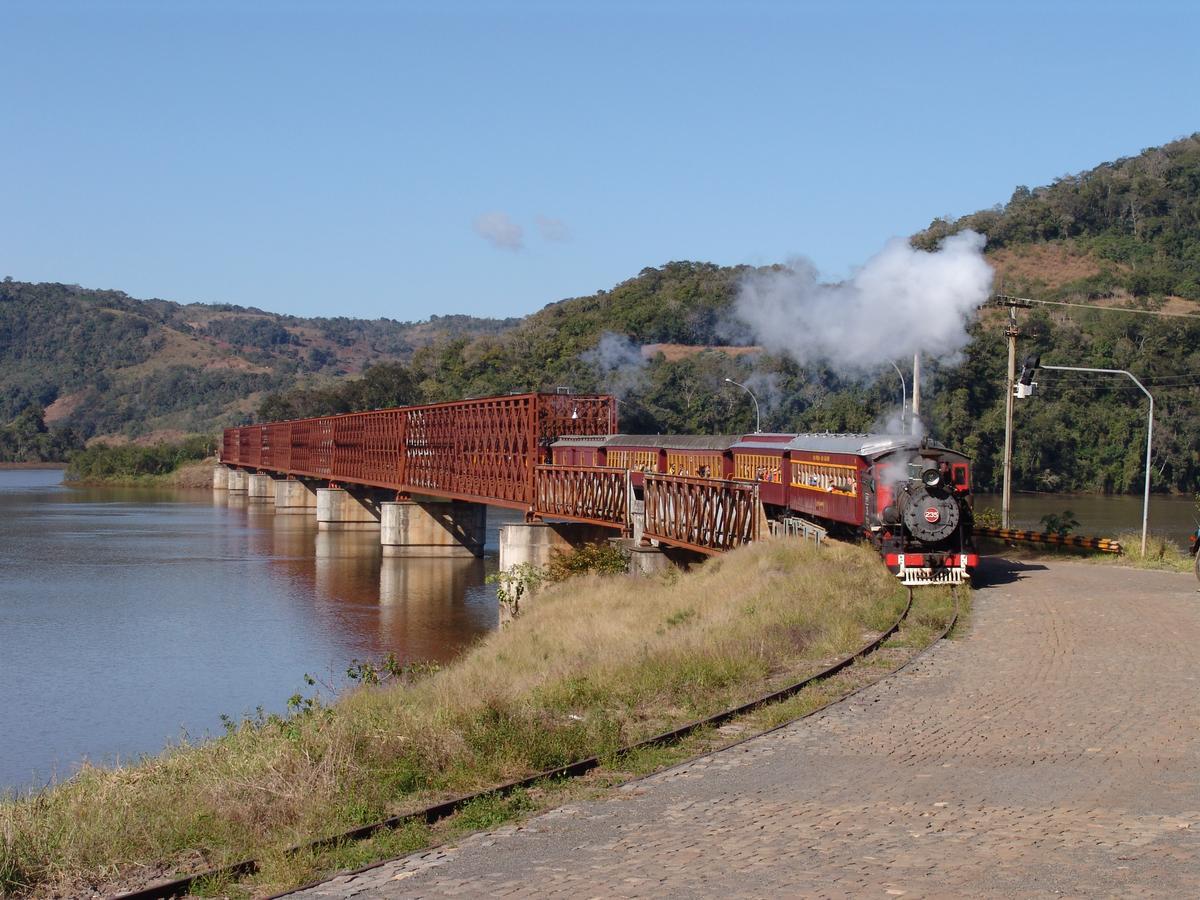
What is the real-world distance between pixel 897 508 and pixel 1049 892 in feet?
65.2

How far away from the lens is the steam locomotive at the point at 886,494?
2906 cm

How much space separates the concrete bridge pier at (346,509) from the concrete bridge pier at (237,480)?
50.1 metres

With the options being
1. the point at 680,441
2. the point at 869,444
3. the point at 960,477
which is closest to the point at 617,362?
the point at 680,441

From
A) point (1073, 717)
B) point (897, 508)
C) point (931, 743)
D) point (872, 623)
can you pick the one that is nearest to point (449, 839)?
point (931, 743)

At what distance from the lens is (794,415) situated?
8800 centimetres

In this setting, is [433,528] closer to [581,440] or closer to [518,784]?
[581,440]

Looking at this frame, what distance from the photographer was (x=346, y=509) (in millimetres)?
97000

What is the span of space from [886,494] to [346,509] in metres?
71.9

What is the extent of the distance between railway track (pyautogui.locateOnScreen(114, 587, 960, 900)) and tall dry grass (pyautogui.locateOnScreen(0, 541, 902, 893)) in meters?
0.29

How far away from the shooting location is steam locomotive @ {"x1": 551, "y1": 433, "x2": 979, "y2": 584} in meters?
29.1

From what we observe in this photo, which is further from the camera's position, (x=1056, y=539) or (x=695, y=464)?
(x=695, y=464)

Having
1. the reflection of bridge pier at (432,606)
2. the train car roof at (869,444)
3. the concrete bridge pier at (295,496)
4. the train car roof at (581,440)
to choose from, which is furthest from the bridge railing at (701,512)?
the concrete bridge pier at (295,496)

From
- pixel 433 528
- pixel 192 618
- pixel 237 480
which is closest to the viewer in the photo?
pixel 192 618

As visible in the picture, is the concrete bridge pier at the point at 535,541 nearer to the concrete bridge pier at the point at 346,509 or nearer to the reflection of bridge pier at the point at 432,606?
the reflection of bridge pier at the point at 432,606
